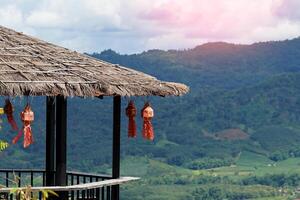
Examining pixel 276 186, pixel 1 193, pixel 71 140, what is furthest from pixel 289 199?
pixel 1 193

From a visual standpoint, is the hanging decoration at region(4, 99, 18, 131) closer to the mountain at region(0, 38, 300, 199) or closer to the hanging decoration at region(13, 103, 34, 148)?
the hanging decoration at region(13, 103, 34, 148)

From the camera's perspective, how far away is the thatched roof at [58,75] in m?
10.2

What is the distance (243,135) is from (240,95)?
1042 cm

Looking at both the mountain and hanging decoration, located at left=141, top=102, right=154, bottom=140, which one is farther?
the mountain

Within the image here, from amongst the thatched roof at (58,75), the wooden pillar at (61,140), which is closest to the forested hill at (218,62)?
the thatched roof at (58,75)

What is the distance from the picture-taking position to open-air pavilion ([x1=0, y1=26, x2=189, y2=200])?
10273 mm

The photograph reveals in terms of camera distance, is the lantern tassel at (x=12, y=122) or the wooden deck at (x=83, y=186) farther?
the lantern tassel at (x=12, y=122)

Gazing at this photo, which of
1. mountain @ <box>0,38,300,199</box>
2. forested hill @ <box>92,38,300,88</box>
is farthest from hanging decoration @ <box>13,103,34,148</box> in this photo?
forested hill @ <box>92,38,300,88</box>

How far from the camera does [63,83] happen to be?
34.2 feet

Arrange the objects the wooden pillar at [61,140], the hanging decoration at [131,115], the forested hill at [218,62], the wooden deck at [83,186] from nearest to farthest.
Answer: the wooden deck at [83,186], the wooden pillar at [61,140], the hanging decoration at [131,115], the forested hill at [218,62]

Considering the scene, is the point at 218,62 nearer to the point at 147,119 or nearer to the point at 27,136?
the point at 147,119

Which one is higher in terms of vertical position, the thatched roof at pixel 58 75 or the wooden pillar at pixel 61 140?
the thatched roof at pixel 58 75

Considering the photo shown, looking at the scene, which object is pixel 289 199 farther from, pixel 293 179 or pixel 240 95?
pixel 240 95

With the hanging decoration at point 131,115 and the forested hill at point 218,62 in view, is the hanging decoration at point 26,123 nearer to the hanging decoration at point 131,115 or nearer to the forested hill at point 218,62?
the hanging decoration at point 131,115
